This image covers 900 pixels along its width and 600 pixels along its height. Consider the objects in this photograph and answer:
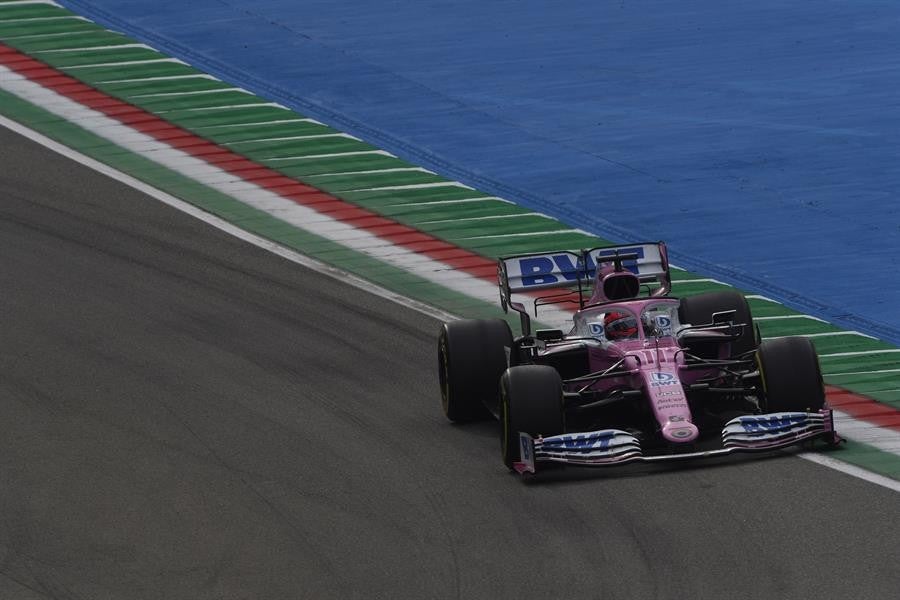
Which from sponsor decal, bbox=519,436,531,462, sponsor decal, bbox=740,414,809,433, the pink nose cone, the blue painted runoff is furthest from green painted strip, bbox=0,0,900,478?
sponsor decal, bbox=519,436,531,462

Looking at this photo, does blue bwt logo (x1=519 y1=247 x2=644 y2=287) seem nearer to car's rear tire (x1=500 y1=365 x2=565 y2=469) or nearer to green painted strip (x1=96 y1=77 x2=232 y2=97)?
car's rear tire (x1=500 y1=365 x2=565 y2=469)

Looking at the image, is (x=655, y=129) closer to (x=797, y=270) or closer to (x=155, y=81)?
(x=797, y=270)

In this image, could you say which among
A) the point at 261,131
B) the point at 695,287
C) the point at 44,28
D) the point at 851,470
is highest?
the point at 851,470

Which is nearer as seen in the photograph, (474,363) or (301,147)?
(474,363)

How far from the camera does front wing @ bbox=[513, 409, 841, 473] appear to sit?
12148 mm

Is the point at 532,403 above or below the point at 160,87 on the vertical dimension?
above

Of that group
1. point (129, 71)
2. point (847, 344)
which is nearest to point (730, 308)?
point (847, 344)

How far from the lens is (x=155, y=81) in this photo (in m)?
23.9

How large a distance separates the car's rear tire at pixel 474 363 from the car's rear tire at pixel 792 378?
78.0 inches

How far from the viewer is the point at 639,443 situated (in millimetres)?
12391

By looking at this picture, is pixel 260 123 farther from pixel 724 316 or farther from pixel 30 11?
pixel 724 316

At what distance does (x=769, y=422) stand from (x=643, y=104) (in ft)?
35.0

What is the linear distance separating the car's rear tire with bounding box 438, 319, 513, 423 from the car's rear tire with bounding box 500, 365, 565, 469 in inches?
45.6

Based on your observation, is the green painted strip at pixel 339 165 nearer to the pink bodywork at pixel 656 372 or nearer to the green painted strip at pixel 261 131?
the green painted strip at pixel 261 131
